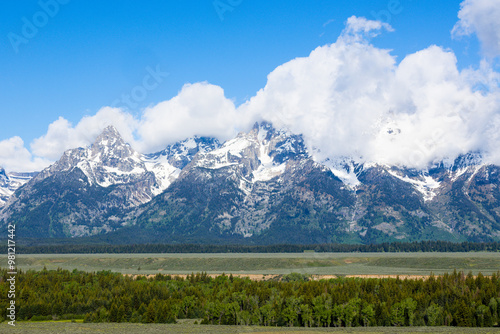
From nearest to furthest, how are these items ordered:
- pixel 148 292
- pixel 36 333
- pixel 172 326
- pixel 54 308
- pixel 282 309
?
1. pixel 36 333
2. pixel 172 326
3. pixel 282 309
4. pixel 54 308
5. pixel 148 292

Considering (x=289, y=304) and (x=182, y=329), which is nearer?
(x=182, y=329)

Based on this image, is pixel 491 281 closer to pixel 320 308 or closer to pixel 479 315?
pixel 479 315

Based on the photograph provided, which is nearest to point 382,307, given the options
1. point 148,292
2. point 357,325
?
point 357,325

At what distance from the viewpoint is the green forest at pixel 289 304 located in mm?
137000

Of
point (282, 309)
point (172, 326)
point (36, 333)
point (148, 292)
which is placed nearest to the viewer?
point (36, 333)

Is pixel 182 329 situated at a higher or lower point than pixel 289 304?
lower

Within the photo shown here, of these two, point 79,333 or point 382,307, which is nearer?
point 79,333

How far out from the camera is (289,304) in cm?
14400

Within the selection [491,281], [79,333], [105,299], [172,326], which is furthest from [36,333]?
[491,281]

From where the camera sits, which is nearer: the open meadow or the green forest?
the open meadow

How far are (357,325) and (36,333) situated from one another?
80211 mm

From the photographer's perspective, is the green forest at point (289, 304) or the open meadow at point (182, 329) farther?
the green forest at point (289, 304)

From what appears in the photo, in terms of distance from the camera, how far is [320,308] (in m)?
141

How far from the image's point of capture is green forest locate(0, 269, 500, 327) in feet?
449
